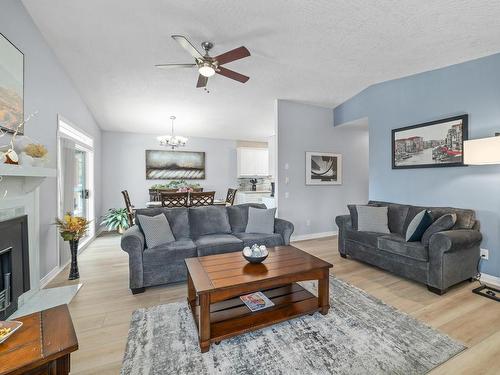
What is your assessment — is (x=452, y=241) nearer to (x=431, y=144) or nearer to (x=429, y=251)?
(x=429, y=251)

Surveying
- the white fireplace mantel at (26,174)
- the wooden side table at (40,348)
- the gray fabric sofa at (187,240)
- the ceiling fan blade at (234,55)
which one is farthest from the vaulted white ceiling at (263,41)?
the wooden side table at (40,348)

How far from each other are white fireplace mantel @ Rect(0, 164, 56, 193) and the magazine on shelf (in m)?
2.13

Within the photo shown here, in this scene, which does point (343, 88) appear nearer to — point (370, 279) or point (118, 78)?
point (370, 279)

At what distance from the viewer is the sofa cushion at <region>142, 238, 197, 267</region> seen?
2.70 metres

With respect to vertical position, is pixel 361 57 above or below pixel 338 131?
above

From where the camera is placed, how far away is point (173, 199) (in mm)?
3984

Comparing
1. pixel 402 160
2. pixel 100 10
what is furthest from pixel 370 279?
pixel 100 10

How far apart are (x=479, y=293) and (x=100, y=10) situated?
506 centimetres

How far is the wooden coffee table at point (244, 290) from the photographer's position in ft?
5.65

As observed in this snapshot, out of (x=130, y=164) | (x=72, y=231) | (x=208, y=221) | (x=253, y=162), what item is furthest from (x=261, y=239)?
(x=130, y=164)

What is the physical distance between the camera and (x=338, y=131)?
5.46 meters

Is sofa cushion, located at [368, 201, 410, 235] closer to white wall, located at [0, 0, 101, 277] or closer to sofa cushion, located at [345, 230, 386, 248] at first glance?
sofa cushion, located at [345, 230, 386, 248]

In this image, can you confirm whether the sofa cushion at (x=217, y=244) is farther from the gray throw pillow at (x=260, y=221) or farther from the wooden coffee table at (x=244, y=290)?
the wooden coffee table at (x=244, y=290)

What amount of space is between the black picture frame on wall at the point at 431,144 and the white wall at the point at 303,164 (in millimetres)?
1450
